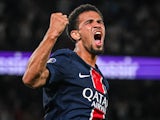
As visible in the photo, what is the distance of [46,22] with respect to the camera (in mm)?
7902

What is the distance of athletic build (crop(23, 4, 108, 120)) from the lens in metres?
2.70

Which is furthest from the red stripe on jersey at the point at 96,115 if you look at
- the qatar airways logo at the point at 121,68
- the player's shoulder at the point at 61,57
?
the qatar airways logo at the point at 121,68

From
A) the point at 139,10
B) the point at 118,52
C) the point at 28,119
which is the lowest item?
the point at 28,119

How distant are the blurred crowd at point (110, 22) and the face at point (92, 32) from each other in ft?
14.1

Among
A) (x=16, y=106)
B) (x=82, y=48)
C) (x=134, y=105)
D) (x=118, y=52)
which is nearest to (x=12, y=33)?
(x=16, y=106)

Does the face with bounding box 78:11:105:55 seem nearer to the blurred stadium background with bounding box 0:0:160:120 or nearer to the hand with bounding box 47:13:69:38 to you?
the hand with bounding box 47:13:69:38

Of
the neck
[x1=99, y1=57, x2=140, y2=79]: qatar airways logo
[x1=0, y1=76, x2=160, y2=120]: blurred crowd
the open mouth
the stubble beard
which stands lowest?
[x1=0, y1=76, x2=160, y2=120]: blurred crowd

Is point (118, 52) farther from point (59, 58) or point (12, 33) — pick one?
point (59, 58)

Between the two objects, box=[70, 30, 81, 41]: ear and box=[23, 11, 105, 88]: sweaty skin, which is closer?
box=[23, 11, 105, 88]: sweaty skin

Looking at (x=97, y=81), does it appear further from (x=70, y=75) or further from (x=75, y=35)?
(x=75, y=35)

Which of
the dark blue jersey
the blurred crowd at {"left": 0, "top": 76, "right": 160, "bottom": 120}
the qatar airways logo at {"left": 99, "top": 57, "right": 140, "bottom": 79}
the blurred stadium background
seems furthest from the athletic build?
the blurred crowd at {"left": 0, "top": 76, "right": 160, "bottom": 120}

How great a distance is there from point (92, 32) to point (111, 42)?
4.82m

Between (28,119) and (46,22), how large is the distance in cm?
156

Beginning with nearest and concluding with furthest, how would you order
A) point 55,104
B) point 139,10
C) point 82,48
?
point 55,104, point 82,48, point 139,10
